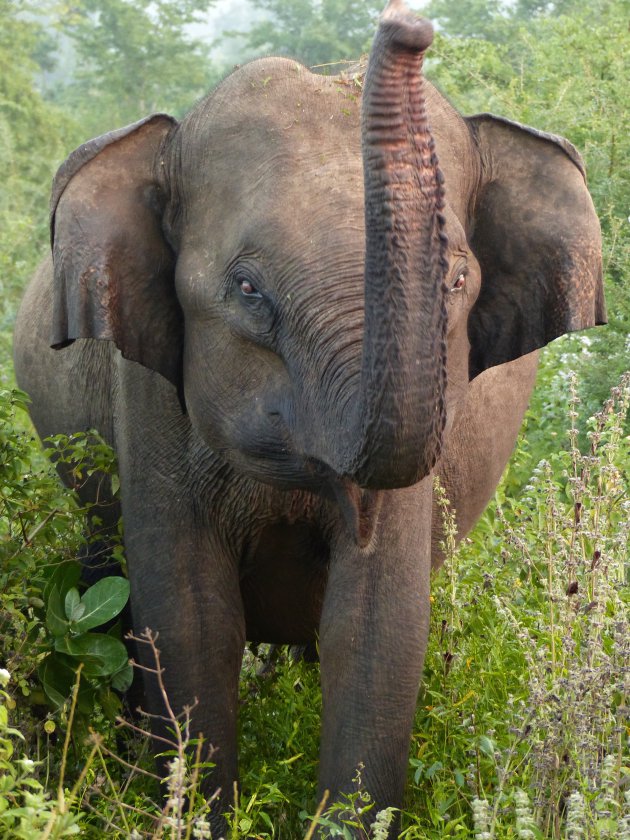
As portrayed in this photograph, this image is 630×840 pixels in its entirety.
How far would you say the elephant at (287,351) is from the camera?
11.5ft

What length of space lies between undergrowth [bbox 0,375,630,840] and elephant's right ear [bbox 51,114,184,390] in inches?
20.8

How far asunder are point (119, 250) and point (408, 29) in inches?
54.6

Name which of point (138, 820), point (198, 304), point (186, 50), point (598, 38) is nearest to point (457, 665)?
point (138, 820)

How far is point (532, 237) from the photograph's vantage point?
421 centimetres

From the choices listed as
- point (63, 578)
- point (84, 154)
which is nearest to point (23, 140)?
point (63, 578)

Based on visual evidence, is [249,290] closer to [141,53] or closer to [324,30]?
[141,53]

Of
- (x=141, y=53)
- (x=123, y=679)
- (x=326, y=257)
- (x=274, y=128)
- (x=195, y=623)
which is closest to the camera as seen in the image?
(x=326, y=257)

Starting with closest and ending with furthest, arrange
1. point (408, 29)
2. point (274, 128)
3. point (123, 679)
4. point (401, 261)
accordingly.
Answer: point (408, 29), point (401, 261), point (274, 128), point (123, 679)

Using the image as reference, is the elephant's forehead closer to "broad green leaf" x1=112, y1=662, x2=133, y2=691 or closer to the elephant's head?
the elephant's head

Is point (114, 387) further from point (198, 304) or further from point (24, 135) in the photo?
point (24, 135)

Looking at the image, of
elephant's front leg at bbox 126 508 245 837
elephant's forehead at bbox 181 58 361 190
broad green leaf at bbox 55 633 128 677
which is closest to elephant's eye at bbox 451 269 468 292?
elephant's forehead at bbox 181 58 361 190

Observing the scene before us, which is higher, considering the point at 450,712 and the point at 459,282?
the point at 459,282

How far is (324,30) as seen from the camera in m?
36.8

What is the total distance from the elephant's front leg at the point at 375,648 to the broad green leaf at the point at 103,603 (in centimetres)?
66
